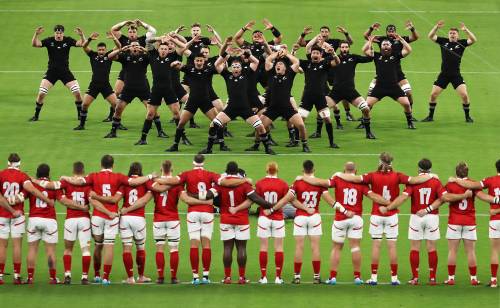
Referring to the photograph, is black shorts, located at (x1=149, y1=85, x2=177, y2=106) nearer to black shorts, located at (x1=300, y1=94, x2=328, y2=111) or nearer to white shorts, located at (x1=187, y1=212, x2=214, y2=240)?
black shorts, located at (x1=300, y1=94, x2=328, y2=111)

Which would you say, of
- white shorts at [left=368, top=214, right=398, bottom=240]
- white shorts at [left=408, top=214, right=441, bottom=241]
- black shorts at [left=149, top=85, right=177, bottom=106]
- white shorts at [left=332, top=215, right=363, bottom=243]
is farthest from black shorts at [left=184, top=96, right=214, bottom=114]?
white shorts at [left=408, top=214, right=441, bottom=241]

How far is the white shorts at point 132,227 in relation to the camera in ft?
90.7

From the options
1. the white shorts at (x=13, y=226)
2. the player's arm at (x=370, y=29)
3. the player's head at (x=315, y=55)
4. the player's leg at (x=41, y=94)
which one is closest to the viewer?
the white shorts at (x=13, y=226)

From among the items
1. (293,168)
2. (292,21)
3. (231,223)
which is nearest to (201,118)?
(293,168)

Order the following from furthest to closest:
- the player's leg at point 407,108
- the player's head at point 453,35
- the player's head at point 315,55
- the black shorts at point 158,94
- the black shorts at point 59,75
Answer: the player's head at point 453,35
the black shorts at point 59,75
the player's leg at point 407,108
the black shorts at point 158,94
the player's head at point 315,55

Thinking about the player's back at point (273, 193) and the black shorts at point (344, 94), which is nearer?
the player's back at point (273, 193)

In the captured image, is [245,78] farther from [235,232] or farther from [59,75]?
[235,232]

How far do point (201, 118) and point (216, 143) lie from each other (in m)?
3.85

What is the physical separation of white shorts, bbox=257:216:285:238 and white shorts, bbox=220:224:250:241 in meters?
0.26

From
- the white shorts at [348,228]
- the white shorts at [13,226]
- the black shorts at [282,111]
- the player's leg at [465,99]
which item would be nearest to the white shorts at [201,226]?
the white shorts at [348,228]

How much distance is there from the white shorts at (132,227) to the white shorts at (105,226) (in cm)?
13

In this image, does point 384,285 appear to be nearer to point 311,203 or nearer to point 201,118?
point 311,203

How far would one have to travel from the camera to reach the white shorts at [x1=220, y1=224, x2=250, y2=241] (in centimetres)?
2775

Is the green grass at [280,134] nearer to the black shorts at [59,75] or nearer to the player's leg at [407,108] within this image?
the player's leg at [407,108]
